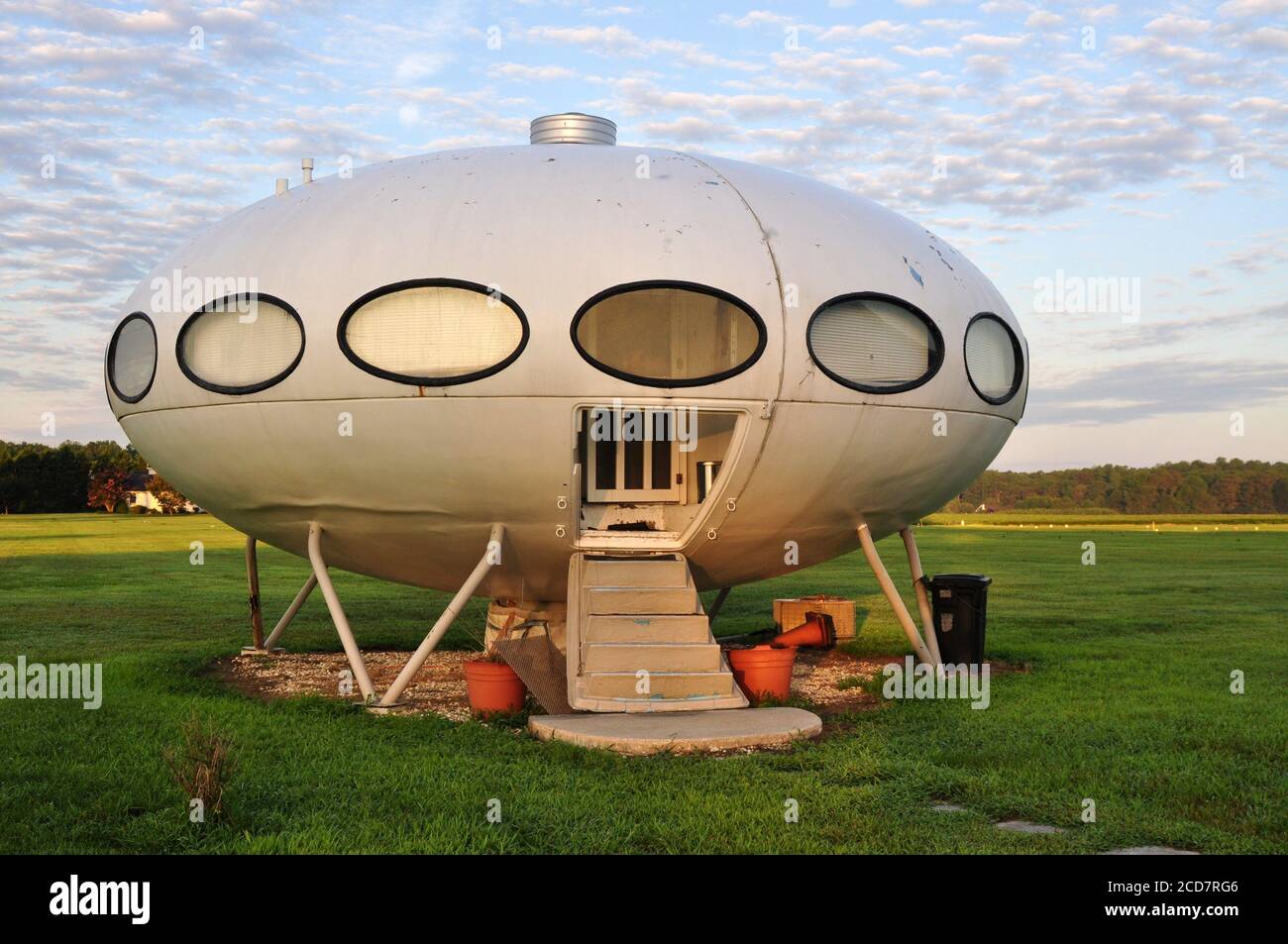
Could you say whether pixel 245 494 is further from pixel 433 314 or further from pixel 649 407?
pixel 649 407

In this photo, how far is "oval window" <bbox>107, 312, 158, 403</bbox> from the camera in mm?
10781

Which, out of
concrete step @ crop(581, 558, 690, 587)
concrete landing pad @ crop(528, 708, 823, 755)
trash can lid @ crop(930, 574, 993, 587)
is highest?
concrete step @ crop(581, 558, 690, 587)

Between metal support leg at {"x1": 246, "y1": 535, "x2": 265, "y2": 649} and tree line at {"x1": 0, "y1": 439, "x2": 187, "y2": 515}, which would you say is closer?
metal support leg at {"x1": 246, "y1": 535, "x2": 265, "y2": 649}

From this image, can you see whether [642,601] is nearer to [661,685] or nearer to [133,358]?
[661,685]

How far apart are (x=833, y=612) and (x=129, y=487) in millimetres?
94024

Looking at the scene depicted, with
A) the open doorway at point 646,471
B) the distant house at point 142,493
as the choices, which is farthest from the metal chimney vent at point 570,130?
the distant house at point 142,493

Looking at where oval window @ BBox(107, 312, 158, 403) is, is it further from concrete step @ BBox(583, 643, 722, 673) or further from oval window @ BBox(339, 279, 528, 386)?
concrete step @ BBox(583, 643, 722, 673)

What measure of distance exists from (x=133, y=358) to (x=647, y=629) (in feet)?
19.4

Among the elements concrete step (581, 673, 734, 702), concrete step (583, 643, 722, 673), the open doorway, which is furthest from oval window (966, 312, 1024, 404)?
concrete step (581, 673, 734, 702)

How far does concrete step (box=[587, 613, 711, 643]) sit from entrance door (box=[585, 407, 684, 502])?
201 centimetres

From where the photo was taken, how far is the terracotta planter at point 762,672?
1066cm

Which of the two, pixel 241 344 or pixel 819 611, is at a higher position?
pixel 241 344

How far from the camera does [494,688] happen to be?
10172mm

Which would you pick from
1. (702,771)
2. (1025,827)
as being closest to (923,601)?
(702,771)
